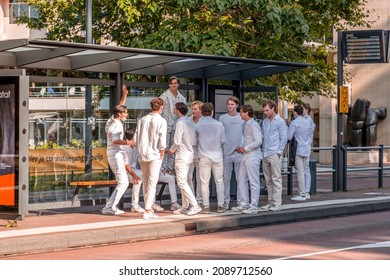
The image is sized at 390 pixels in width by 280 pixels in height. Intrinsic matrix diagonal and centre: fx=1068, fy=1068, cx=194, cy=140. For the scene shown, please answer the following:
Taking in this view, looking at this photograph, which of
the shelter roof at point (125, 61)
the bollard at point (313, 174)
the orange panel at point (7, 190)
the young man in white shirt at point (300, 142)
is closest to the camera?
the orange panel at point (7, 190)

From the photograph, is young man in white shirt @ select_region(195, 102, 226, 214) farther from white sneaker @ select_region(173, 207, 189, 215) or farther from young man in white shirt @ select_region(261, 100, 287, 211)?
young man in white shirt @ select_region(261, 100, 287, 211)

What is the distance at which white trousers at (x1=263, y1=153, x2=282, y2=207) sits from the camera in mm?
19562

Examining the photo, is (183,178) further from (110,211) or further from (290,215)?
(290,215)

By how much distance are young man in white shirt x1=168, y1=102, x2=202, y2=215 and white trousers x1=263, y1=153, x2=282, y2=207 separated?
5.73 ft

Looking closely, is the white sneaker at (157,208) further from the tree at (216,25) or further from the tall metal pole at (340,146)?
the tree at (216,25)

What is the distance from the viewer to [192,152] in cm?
1862

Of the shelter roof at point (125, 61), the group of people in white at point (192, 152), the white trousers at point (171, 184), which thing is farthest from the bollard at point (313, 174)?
the white trousers at point (171, 184)

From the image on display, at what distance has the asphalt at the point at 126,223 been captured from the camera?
49.3ft

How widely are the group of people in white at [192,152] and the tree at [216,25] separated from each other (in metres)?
6.91

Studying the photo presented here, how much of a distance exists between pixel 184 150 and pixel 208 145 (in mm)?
496

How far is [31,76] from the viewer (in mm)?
18297

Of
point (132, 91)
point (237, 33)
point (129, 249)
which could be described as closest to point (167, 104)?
point (132, 91)

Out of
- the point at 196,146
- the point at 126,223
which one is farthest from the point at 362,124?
the point at 126,223

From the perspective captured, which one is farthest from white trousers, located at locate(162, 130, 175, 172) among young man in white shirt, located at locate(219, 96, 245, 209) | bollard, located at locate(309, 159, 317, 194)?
bollard, located at locate(309, 159, 317, 194)
